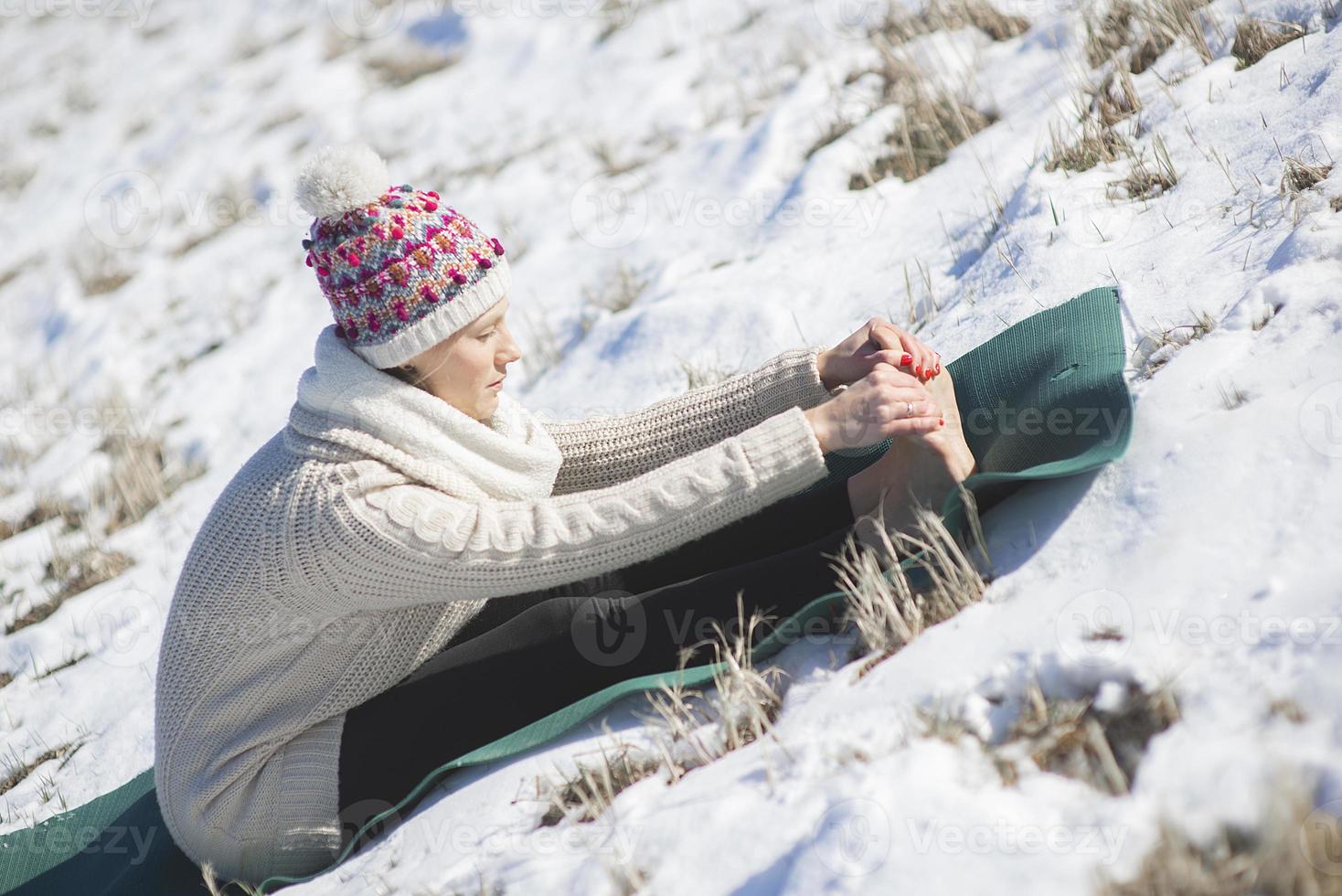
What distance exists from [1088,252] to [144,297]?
5.86 meters

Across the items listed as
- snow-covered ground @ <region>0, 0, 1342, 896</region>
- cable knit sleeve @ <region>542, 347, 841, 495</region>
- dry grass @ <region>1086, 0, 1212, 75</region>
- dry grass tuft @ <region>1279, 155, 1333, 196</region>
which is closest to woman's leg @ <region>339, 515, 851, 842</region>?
snow-covered ground @ <region>0, 0, 1342, 896</region>

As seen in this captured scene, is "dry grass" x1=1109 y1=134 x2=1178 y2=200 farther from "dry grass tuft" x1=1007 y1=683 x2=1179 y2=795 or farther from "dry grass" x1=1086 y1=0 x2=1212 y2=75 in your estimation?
"dry grass tuft" x1=1007 y1=683 x2=1179 y2=795

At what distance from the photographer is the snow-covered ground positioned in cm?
177

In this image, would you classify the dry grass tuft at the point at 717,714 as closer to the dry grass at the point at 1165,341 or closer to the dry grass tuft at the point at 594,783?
the dry grass tuft at the point at 594,783

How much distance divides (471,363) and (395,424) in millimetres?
232

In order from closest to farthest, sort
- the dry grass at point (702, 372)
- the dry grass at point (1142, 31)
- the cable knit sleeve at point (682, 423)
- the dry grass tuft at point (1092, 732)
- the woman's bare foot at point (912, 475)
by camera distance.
→ the dry grass tuft at point (1092, 732)
the woman's bare foot at point (912, 475)
the cable knit sleeve at point (682, 423)
the dry grass at point (702, 372)
the dry grass at point (1142, 31)

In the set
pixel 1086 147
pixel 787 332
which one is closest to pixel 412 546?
pixel 787 332

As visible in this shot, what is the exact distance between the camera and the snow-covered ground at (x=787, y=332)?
1.77m

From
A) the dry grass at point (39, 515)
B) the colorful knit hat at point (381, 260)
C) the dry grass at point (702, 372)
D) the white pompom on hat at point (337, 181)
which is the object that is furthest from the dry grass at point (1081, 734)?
the dry grass at point (39, 515)

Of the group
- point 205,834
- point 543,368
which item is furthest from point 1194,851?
point 543,368

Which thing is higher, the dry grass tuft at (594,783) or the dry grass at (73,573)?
the dry grass tuft at (594,783)

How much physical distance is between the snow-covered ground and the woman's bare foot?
142 mm

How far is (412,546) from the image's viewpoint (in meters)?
2.31

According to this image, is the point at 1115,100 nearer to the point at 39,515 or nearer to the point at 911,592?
the point at 911,592
